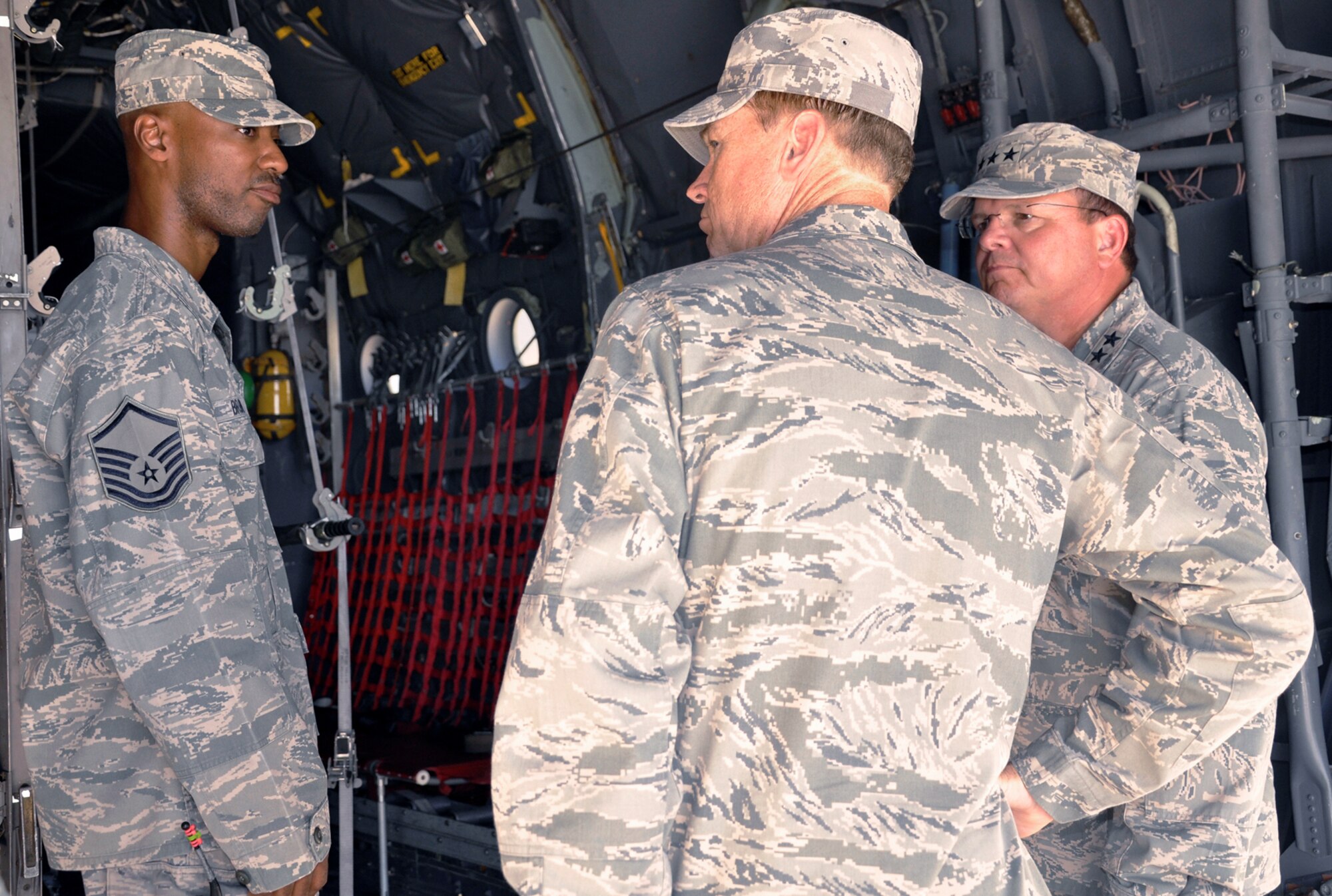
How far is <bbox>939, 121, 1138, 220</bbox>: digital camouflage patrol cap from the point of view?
1.98 m

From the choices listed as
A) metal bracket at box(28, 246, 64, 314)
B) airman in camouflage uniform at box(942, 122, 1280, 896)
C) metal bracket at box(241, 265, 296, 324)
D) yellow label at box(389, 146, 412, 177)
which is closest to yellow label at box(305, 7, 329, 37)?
yellow label at box(389, 146, 412, 177)

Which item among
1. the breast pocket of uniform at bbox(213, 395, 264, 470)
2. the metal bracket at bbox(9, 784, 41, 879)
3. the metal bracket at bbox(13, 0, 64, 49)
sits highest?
the metal bracket at bbox(13, 0, 64, 49)

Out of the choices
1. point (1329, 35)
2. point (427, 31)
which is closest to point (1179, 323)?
point (1329, 35)

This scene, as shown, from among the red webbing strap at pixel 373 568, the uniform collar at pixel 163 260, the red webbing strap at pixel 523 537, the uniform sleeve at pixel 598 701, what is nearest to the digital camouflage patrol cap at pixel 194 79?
the uniform collar at pixel 163 260

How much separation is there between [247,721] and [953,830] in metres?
1.12

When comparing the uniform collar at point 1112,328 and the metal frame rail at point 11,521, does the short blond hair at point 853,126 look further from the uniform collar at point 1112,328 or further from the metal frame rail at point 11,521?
the metal frame rail at point 11,521

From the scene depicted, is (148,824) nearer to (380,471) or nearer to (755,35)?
(755,35)

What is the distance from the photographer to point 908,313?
1.09 m

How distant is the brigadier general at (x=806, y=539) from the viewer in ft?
3.03

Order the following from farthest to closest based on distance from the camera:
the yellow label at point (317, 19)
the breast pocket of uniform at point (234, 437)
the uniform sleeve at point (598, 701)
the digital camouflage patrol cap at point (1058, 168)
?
the yellow label at point (317, 19)
the digital camouflage patrol cap at point (1058, 168)
the breast pocket of uniform at point (234, 437)
the uniform sleeve at point (598, 701)

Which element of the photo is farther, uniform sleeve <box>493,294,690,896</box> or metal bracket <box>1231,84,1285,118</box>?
metal bracket <box>1231,84,1285,118</box>

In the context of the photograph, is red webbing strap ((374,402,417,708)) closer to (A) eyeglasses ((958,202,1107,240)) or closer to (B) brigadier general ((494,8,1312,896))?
(A) eyeglasses ((958,202,1107,240))

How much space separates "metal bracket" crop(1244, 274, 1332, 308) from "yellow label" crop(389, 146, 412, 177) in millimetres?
3151

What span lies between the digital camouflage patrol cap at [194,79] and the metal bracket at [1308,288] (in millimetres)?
2130
